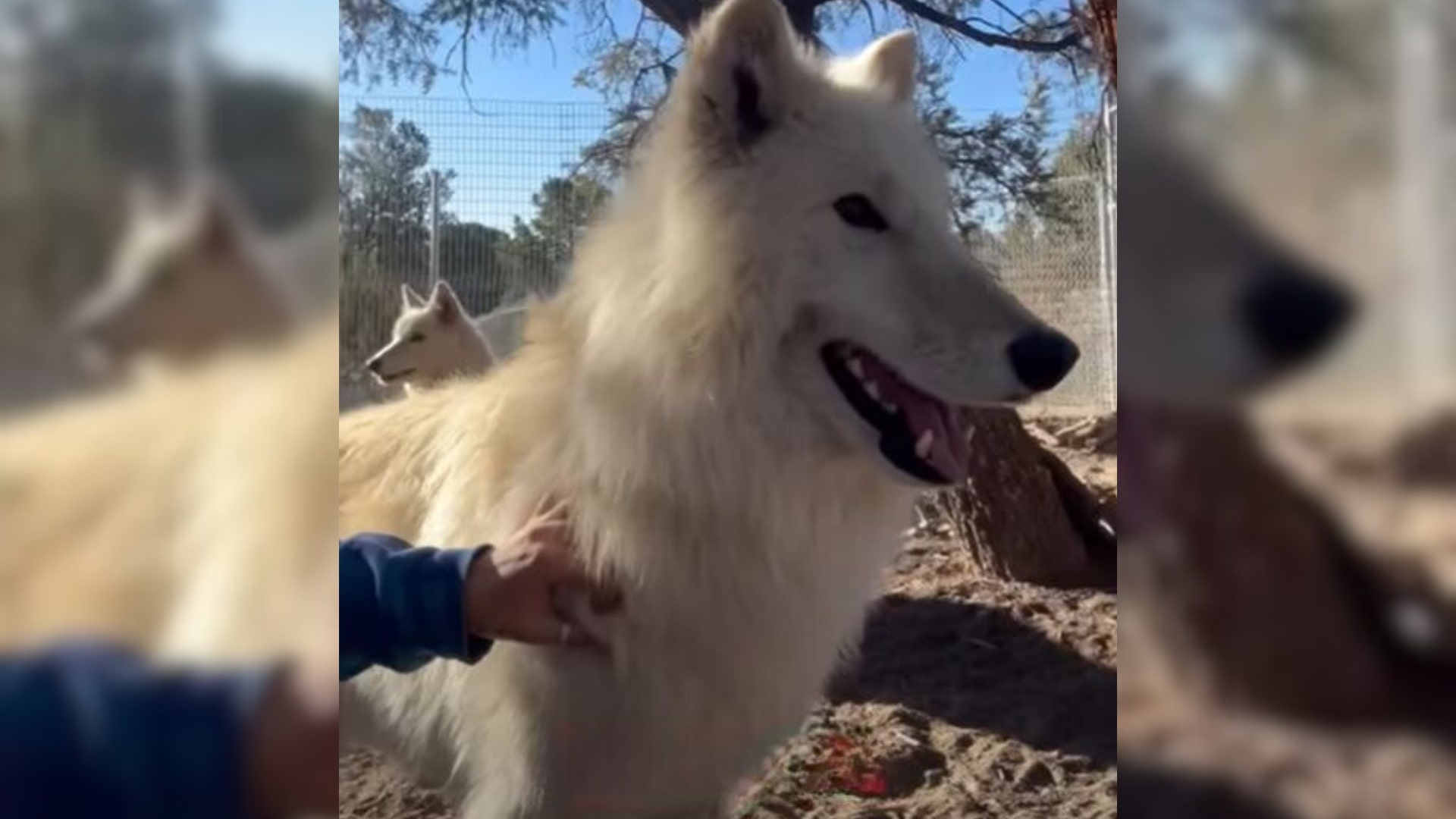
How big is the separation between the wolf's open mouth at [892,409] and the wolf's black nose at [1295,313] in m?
1.14

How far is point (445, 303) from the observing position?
13.6 feet

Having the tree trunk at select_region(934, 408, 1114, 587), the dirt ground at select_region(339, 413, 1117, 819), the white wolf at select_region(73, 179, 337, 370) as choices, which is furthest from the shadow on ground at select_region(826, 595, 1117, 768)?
the white wolf at select_region(73, 179, 337, 370)

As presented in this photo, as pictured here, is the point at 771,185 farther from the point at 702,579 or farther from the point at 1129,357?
the point at 1129,357

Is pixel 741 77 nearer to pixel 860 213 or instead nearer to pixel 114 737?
pixel 860 213

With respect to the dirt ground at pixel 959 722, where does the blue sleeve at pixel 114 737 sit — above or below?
above

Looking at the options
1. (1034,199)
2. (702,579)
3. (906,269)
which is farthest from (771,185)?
(1034,199)

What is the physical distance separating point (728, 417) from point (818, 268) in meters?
0.26

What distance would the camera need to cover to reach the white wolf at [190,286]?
0.73 meters

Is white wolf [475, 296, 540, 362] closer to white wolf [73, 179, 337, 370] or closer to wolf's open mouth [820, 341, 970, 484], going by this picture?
wolf's open mouth [820, 341, 970, 484]

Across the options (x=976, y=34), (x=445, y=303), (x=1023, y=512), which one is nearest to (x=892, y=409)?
(x=976, y=34)

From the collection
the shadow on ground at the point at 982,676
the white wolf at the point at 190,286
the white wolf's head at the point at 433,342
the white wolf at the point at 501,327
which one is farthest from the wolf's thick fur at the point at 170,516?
the white wolf's head at the point at 433,342

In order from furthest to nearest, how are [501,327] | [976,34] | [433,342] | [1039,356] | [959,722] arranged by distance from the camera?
1. [433,342]
2. [501,327]
3. [959,722]
4. [976,34]
5. [1039,356]

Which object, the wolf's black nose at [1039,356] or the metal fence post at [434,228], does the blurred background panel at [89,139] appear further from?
the metal fence post at [434,228]

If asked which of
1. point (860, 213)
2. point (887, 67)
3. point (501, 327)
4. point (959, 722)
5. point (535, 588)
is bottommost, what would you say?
point (959, 722)
